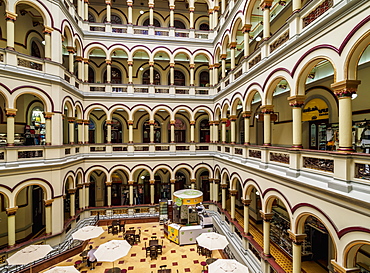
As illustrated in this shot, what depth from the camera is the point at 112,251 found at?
31.1 feet

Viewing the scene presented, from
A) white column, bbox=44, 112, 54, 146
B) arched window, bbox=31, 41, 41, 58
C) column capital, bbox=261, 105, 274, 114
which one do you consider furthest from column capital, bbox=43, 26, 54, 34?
column capital, bbox=261, 105, 274, 114

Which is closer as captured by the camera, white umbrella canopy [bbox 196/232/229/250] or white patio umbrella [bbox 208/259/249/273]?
white patio umbrella [bbox 208/259/249/273]

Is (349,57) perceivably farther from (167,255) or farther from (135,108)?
(135,108)

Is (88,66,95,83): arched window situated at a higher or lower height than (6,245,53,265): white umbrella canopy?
higher

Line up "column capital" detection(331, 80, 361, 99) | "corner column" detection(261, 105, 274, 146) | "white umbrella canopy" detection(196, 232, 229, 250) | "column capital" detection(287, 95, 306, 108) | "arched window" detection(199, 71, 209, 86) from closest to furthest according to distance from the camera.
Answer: "column capital" detection(331, 80, 361, 99) < "column capital" detection(287, 95, 306, 108) < "corner column" detection(261, 105, 274, 146) < "white umbrella canopy" detection(196, 232, 229, 250) < "arched window" detection(199, 71, 209, 86)

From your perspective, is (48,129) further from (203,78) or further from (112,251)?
(203,78)

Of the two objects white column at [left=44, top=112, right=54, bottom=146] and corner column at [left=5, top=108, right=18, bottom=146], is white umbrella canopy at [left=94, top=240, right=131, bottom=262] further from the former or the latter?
corner column at [left=5, top=108, right=18, bottom=146]

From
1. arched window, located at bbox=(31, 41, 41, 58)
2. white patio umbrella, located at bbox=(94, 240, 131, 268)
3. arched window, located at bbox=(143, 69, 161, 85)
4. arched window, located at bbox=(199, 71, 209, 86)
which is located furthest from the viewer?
arched window, located at bbox=(199, 71, 209, 86)

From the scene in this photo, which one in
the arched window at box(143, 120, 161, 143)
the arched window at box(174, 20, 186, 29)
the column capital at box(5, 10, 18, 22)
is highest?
the arched window at box(174, 20, 186, 29)

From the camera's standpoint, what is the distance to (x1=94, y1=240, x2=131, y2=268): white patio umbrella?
9141 millimetres

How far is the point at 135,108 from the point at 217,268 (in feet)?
42.0

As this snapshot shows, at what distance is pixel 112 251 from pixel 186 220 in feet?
21.4

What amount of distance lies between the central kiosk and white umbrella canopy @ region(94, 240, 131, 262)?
4256 millimetres

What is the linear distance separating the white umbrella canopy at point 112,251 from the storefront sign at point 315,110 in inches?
422
